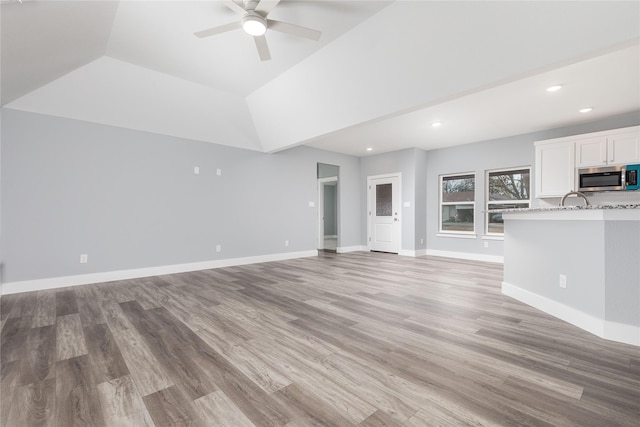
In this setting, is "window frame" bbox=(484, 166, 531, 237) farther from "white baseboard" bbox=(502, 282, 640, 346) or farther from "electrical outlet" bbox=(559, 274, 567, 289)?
"electrical outlet" bbox=(559, 274, 567, 289)

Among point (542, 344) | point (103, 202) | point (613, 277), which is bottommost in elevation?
point (542, 344)

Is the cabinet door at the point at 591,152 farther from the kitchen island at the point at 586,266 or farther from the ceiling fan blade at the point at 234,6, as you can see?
the ceiling fan blade at the point at 234,6

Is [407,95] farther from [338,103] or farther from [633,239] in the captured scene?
[633,239]

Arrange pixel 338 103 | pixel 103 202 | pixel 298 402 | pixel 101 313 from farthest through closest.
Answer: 1. pixel 103 202
2. pixel 338 103
3. pixel 101 313
4. pixel 298 402

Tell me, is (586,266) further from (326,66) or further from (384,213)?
(384,213)

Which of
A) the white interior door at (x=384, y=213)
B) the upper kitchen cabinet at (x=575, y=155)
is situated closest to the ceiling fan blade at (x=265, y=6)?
the upper kitchen cabinet at (x=575, y=155)

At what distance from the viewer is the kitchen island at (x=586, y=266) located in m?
2.25

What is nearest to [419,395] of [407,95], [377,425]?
[377,425]

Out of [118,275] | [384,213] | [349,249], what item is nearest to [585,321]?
[384,213]

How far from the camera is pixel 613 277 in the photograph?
232 cm

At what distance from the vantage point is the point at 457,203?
693 centimetres

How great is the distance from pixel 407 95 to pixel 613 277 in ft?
8.40

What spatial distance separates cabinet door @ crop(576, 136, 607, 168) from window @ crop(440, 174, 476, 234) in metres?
1.98

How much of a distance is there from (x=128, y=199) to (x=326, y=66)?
3737 mm
